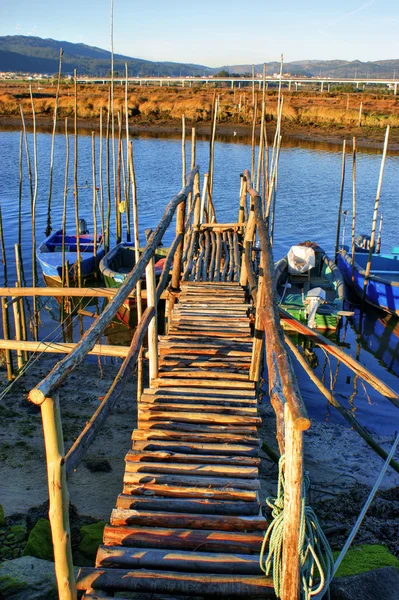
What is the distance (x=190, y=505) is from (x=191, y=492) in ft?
0.41

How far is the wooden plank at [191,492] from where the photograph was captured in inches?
154

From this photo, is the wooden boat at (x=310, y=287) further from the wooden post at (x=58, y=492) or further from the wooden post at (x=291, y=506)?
the wooden post at (x=58, y=492)

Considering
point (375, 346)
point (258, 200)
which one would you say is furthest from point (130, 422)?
point (375, 346)

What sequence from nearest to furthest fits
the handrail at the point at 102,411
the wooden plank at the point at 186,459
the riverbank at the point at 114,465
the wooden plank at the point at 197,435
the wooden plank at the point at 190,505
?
the handrail at the point at 102,411
the wooden plank at the point at 190,505
the wooden plank at the point at 186,459
the wooden plank at the point at 197,435
the riverbank at the point at 114,465

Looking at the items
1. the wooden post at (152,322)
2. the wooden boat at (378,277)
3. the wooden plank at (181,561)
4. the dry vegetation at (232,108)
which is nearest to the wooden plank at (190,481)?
the wooden plank at (181,561)

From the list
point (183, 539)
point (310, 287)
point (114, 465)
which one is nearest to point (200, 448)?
point (183, 539)

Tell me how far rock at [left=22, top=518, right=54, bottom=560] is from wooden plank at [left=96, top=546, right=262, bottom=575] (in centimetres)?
129

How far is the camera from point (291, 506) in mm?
2697

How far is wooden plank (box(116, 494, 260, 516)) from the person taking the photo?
379 cm

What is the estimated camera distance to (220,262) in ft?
30.1

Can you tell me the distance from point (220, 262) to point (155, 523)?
19.4 ft

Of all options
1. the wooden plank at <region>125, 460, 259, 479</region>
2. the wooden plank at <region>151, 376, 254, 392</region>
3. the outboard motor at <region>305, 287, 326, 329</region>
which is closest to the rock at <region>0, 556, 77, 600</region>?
the wooden plank at <region>125, 460, 259, 479</region>

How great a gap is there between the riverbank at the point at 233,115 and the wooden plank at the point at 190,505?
43663mm

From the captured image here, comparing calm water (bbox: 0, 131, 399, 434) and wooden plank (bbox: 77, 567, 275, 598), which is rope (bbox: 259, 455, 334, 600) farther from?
calm water (bbox: 0, 131, 399, 434)
